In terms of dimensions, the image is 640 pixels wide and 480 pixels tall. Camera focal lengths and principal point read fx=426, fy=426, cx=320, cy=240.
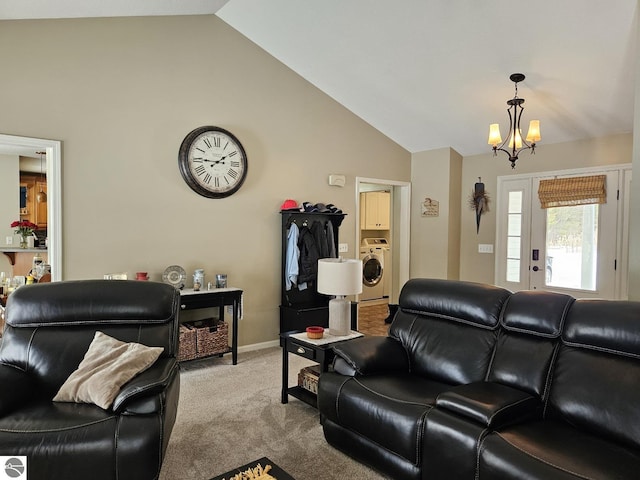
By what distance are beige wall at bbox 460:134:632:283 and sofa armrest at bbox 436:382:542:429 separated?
3.55 meters

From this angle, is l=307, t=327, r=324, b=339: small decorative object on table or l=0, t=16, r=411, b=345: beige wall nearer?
l=307, t=327, r=324, b=339: small decorative object on table

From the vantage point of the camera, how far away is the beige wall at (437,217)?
572 centimetres

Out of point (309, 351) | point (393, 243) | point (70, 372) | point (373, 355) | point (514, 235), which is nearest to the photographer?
point (70, 372)

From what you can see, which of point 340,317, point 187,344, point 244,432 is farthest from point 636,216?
point 187,344

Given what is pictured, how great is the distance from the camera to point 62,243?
3.61 meters

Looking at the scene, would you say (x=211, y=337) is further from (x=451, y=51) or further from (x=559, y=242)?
(x=559, y=242)

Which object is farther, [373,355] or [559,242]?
[559,242]

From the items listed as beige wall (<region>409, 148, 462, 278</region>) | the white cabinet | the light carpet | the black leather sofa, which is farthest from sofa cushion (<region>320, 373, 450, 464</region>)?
the white cabinet

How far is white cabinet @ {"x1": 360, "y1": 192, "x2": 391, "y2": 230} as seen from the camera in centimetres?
764

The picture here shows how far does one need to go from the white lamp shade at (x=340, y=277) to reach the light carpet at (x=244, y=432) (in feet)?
2.95

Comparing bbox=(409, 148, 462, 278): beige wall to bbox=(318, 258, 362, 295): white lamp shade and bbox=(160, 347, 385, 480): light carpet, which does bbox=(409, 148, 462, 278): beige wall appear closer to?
bbox=(160, 347, 385, 480): light carpet

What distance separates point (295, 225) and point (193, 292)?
138 centimetres

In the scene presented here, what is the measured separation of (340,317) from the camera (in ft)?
10.5

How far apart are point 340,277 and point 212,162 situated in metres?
2.07
